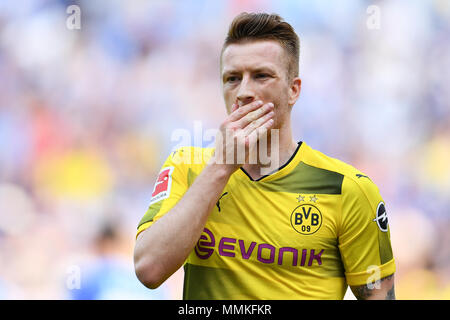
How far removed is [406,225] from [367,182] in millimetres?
5061

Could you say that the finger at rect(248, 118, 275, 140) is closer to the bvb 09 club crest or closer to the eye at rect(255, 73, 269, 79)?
the eye at rect(255, 73, 269, 79)

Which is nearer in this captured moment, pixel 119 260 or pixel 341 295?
pixel 341 295

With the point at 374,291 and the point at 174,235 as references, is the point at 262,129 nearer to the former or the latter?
the point at 174,235

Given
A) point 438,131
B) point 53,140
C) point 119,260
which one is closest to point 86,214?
point 119,260

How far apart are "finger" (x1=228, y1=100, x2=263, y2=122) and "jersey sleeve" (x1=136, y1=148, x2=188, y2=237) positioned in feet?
1.34

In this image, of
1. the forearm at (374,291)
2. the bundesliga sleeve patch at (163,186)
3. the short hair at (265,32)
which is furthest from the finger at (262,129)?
the forearm at (374,291)

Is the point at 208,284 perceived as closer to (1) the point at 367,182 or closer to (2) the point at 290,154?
(2) the point at 290,154

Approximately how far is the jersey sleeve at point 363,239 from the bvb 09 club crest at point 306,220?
127 millimetres

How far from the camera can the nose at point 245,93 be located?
90.7 inches

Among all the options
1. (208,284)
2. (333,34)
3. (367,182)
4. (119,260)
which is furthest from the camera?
(333,34)

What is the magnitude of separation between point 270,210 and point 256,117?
49 centimetres

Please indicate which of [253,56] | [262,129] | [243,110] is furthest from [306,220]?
[253,56]

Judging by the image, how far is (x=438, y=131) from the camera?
24.5 ft

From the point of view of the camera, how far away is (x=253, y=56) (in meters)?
2.39
